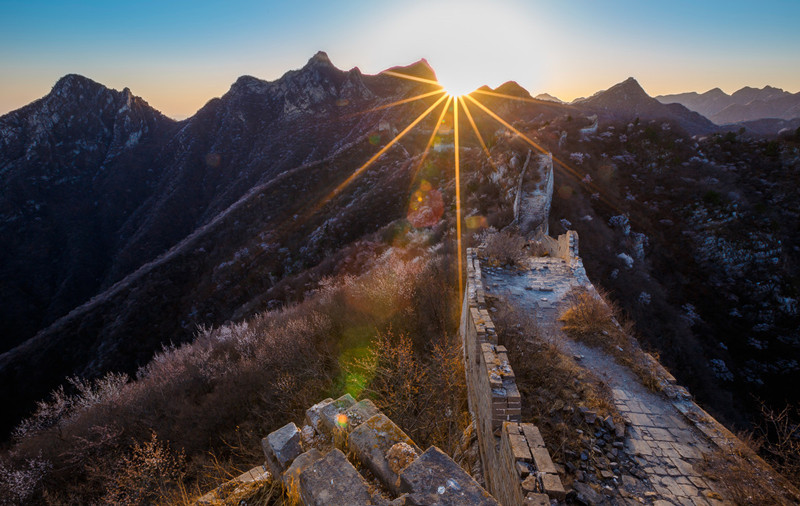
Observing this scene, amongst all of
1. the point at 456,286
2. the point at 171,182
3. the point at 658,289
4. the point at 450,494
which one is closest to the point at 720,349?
the point at 658,289

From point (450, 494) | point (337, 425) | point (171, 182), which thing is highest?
point (171, 182)

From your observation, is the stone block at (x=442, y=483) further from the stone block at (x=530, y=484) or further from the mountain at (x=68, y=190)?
the mountain at (x=68, y=190)

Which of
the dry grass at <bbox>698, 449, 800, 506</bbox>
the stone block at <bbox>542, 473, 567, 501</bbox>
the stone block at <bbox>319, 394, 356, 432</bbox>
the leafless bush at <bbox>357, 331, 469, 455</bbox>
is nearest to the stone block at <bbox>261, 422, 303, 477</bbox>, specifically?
the stone block at <bbox>319, 394, 356, 432</bbox>

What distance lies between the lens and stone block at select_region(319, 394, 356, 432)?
3438mm

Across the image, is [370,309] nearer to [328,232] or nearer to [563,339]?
[563,339]

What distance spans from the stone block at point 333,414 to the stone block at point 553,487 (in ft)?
8.23

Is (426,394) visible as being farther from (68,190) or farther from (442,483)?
(68,190)

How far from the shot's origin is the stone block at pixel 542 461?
3.86 metres

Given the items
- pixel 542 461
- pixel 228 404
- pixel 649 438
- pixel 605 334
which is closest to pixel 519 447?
pixel 542 461

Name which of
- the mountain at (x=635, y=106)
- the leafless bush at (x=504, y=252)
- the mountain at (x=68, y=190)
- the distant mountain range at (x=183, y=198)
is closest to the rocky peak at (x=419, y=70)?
the distant mountain range at (x=183, y=198)

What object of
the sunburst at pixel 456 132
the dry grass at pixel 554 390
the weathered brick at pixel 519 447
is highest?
the sunburst at pixel 456 132

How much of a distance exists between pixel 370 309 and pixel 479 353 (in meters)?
6.56

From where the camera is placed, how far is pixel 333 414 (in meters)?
3.54

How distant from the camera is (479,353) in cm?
632
